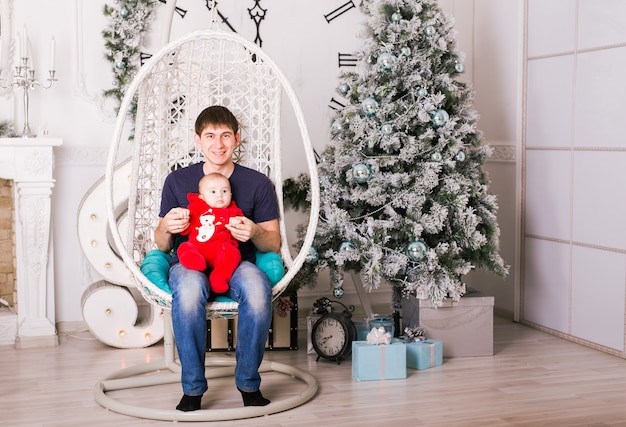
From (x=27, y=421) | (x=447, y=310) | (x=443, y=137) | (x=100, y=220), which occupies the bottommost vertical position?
(x=27, y=421)

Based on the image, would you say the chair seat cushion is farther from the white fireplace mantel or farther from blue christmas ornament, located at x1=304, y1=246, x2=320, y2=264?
the white fireplace mantel

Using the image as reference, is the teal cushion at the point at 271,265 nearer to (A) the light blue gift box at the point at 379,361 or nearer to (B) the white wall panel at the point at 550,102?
(A) the light blue gift box at the point at 379,361

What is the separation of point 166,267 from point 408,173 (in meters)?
1.18

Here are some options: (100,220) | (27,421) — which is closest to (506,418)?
(27,421)

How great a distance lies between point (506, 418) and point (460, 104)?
146 cm

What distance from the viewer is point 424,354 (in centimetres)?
352

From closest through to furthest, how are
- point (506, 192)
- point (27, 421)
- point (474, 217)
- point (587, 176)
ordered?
1. point (27, 421)
2. point (474, 217)
3. point (587, 176)
4. point (506, 192)

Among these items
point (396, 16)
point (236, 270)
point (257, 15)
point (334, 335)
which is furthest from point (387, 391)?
point (257, 15)

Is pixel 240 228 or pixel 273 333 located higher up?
pixel 240 228

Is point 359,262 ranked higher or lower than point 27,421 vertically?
higher

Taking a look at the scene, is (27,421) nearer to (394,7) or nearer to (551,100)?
(394,7)

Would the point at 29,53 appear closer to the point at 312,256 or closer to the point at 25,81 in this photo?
the point at 25,81

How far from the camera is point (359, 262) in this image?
12.3 ft

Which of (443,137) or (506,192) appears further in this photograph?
(506,192)
